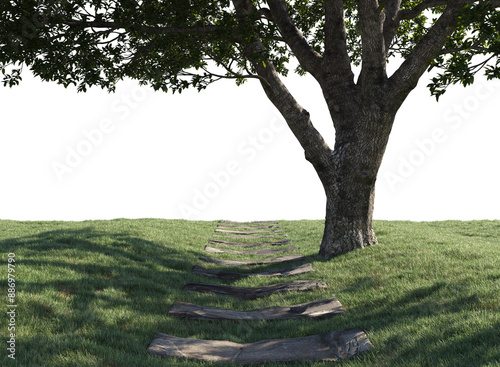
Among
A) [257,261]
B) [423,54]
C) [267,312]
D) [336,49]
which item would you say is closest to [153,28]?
[336,49]

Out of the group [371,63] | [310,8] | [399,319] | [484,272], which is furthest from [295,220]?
[399,319]

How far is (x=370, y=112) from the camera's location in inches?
477

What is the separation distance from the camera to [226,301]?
926cm

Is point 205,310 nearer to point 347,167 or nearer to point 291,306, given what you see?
point 291,306

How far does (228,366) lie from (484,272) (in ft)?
20.4

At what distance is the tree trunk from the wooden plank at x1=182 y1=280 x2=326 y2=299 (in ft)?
9.52

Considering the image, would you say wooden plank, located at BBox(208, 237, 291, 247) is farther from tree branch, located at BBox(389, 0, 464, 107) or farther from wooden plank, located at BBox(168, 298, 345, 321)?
wooden plank, located at BBox(168, 298, 345, 321)

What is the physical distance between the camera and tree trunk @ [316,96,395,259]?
12.2 metres

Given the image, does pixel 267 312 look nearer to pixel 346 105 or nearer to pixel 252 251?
pixel 346 105

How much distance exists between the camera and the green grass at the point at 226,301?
5.72 m

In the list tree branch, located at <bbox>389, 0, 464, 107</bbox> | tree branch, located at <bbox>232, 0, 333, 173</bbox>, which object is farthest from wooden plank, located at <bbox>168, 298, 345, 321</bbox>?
tree branch, located at <bbox>389, 0, 464, 107</bbox>

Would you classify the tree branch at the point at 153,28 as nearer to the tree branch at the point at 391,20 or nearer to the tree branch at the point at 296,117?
the tree branch at the point at 296,117

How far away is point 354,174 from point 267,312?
19.1 ft

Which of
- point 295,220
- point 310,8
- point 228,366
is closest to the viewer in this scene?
point 228,366
